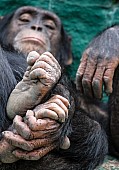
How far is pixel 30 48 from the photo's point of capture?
148 inches

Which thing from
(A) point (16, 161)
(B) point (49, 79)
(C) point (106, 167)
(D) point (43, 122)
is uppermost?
(B) point (49, 79)

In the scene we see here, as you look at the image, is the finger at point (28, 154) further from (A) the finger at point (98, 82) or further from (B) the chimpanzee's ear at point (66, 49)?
(B) the chimpanzee's ear at point (66, 49)

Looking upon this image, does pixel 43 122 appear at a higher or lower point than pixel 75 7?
lower

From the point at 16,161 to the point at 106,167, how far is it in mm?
904

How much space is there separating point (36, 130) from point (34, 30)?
220cm

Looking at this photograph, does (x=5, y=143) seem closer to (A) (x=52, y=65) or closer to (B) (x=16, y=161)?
(B) (x=16, y=161)

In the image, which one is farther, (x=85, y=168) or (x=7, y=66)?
(x=85, y=168)

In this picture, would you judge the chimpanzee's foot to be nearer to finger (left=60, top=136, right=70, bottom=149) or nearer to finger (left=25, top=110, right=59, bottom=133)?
finger (left=25, top=110, right=59, bottom=133)

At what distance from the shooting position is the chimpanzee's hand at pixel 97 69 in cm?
265

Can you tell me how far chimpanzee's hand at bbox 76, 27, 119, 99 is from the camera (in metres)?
A: 2.65

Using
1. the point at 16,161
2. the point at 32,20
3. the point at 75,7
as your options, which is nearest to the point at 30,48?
the point at 32,20

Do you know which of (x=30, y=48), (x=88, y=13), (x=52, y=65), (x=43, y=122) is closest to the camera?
(x=43, y=122)

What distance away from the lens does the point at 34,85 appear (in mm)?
1934

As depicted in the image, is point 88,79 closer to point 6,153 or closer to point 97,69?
point 97,69
